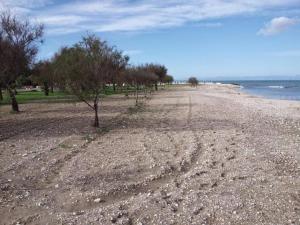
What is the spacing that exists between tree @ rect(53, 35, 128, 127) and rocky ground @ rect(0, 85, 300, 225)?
116 inches

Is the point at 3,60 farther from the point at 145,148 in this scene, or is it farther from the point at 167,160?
the point at 167,160

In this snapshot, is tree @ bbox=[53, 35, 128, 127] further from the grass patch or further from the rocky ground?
the grass patch

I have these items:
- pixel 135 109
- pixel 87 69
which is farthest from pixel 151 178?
pixel 135 109

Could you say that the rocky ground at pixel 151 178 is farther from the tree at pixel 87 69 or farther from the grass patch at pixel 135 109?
the grass patch at pixel 135 109

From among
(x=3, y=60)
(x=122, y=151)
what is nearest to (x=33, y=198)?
(x=122, y=151)

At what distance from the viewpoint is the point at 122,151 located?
15.1 metres

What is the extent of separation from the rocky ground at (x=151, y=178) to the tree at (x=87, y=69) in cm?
293

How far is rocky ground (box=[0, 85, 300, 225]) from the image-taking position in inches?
328

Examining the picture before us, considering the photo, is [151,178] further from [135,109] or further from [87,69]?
[135,109]

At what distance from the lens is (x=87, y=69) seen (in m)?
22.0

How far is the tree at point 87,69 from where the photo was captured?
2195 cm

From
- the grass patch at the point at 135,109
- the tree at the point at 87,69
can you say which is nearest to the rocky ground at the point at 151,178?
the tree at the point at 87,69

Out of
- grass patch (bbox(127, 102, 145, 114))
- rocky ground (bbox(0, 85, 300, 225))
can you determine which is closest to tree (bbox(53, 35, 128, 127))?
rocky ground (bbox(0, 85, 300, 225))

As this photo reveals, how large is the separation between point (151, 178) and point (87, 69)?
11.9m
